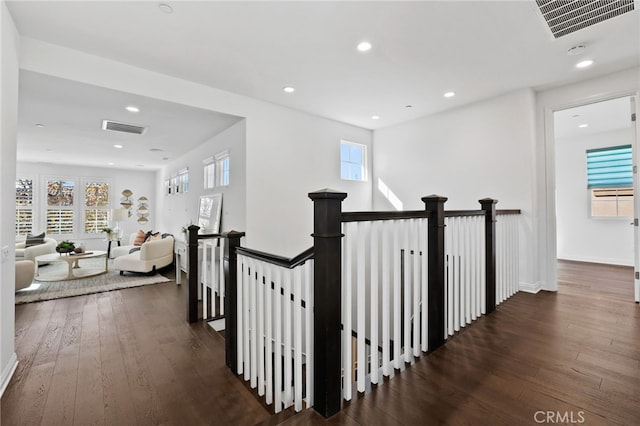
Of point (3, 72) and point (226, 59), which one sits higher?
point (226, 59)

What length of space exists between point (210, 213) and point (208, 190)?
58 cm

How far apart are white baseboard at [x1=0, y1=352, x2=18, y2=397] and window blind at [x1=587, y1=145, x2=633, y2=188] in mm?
8883

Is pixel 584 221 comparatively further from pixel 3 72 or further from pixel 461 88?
pixel 3 72

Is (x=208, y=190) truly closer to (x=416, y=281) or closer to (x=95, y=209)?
(x=416, y=281)

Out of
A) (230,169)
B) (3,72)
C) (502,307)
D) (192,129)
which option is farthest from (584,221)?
(3,72)

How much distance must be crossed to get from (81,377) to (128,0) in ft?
9.67

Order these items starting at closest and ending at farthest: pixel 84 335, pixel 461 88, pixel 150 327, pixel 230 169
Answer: pixel 84 335, pixel 150 327, pixel 461 88, pixel 230 169

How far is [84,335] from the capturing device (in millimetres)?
2971

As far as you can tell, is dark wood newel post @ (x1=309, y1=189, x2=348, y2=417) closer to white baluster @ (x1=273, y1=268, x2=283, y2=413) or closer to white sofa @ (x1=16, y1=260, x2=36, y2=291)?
white baluster @ (x1=273, y1=268, x2=283, y2=413)

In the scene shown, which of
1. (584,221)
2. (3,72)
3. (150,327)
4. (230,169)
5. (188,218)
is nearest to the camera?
(3,72)

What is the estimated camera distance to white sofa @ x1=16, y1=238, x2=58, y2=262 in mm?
5898

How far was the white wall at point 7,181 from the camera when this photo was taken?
2.06 meters

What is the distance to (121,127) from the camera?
4.63m

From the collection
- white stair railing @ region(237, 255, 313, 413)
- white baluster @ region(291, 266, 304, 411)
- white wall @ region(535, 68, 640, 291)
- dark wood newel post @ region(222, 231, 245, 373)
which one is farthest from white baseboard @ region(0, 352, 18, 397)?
white wall @ region(535, 68, 640, 291)
